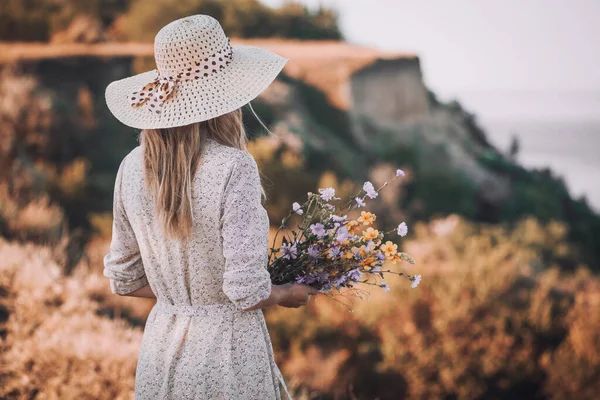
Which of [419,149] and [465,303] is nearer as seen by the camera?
[465,303]

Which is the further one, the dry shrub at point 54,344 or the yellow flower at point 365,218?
the dry shrub at point 54,344

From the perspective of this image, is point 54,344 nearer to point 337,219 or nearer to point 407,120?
point 337,219

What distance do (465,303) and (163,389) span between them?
27.0 ft

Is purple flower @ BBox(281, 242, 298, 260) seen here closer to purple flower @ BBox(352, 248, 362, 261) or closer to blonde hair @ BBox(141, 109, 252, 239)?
purple flower @ BBox(352, 248, 362, 261)

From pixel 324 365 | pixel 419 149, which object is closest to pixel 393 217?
pixel 419 149

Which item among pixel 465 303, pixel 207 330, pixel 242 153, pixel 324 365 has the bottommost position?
pixel 324 365

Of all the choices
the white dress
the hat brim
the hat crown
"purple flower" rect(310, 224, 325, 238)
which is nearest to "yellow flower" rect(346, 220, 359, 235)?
"purple flower" rect(310, 224, 325, 238)

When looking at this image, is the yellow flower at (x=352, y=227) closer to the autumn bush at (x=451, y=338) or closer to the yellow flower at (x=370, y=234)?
the yellow flower at (x=370, y=234)

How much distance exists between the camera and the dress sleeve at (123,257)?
1.87 meters

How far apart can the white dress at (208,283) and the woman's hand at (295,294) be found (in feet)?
0.30

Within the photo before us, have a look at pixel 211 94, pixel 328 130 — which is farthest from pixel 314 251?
pixel 328 130

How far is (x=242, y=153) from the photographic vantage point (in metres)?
1.62

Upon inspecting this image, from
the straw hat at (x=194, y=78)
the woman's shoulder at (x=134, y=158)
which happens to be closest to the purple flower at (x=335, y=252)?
the straw hat at (x=194, y=78)

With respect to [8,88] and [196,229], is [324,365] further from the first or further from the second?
[8,88]
